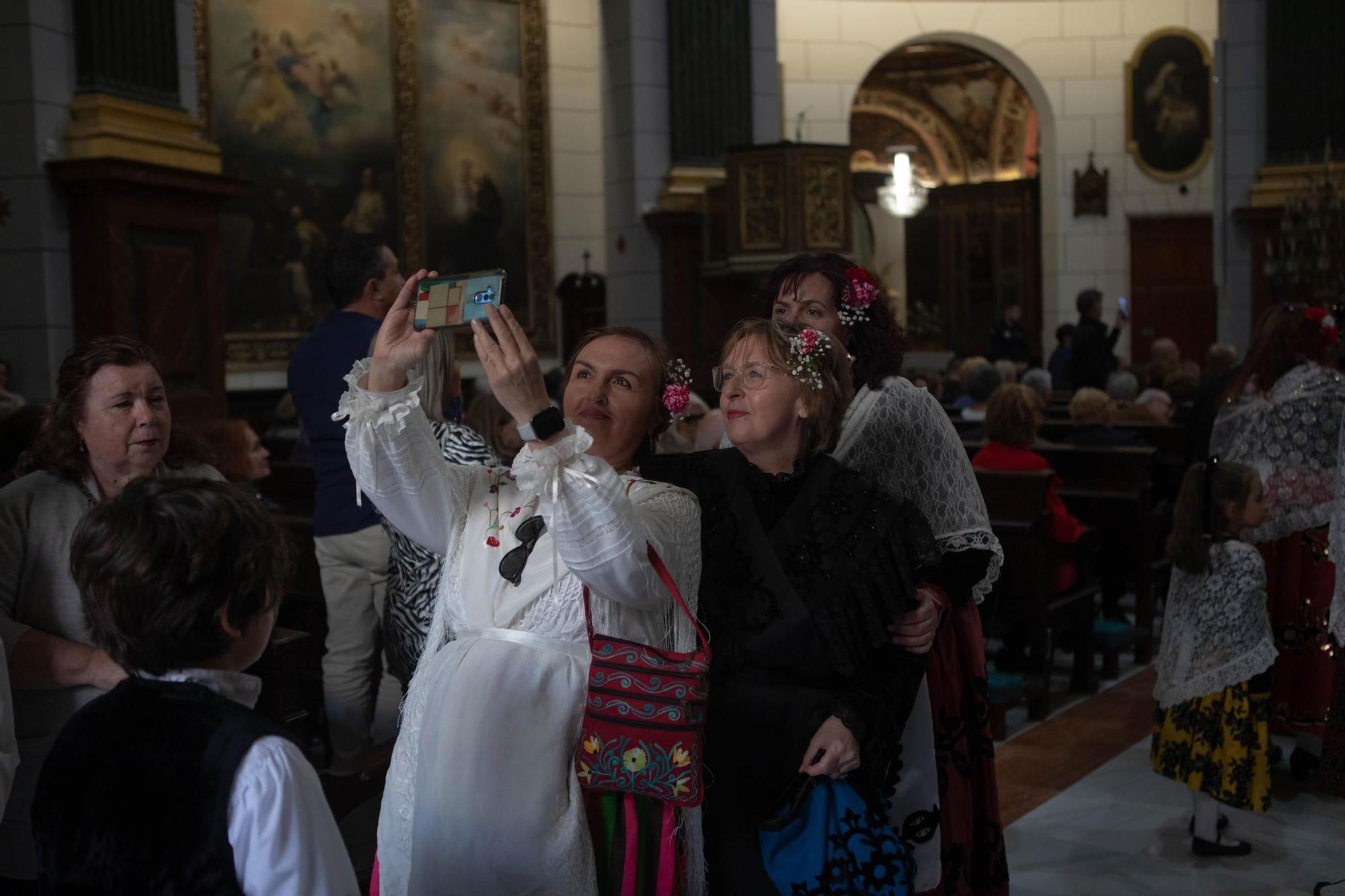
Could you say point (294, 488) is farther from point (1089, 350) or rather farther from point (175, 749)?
point (1089, 350)

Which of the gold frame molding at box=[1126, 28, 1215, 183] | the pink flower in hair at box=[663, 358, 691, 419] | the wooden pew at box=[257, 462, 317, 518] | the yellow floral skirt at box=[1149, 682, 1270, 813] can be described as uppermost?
the gold frame molding at box=[1126, 28, 1215, 183]

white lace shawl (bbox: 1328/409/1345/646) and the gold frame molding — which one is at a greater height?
the gold frame molding

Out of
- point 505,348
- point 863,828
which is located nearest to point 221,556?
point 505,348

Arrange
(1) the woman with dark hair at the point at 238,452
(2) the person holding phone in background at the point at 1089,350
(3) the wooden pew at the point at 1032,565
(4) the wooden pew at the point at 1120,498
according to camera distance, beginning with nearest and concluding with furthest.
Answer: (1) the woman with dark hair at the point at 238,452
(3) the wooden pew at the point at 1032,565
(4) the wooden pew at the point at 1120,498
(2) the person holding phone in background at the point at 1089,350

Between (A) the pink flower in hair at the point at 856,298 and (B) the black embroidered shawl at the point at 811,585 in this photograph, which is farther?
(A) the pink flower in hair at the point at 856,298

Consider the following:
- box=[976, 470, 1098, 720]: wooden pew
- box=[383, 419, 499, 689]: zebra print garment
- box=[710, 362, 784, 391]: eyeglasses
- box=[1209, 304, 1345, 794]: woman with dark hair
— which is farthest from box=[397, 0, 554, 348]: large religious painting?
box=[710, 362, 784, 391]: eyeglasses

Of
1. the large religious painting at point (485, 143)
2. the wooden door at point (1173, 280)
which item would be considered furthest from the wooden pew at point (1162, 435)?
the wooden door at point (1173, 280)

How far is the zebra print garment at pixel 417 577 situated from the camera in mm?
3367

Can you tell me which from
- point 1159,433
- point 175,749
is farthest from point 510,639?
point 1159,433

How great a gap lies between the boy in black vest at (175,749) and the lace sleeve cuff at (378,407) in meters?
0.53

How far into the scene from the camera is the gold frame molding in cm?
1700

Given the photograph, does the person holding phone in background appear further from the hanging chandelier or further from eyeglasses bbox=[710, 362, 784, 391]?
eyeglasses bbox=[710, 362, 784, 391]

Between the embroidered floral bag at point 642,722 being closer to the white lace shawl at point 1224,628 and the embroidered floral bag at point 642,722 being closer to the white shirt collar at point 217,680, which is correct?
the white shirt collar at point 217,680

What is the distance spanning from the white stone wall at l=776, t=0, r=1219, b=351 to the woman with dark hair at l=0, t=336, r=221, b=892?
14521mm
